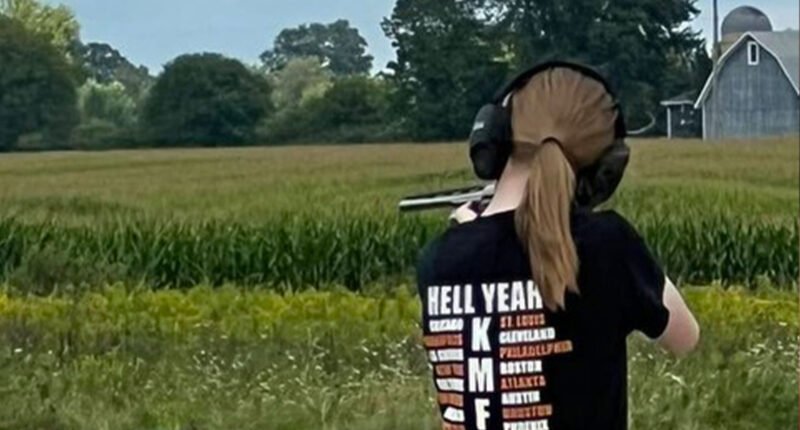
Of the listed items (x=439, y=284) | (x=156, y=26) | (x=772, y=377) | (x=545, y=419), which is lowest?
(x=772, y=377)

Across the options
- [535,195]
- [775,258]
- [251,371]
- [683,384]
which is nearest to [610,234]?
[535,195]

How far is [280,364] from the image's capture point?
5.36 m

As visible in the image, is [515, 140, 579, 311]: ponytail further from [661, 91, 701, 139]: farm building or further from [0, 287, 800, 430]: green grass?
[661, 91, 701, 139]: farm building

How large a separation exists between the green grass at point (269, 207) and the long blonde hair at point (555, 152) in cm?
328

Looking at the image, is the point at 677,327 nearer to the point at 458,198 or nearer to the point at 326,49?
the point at 458,198

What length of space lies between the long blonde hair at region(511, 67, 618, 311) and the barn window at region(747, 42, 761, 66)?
304 centimetres

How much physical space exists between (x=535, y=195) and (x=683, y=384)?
9.45ft

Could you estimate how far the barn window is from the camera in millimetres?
5191

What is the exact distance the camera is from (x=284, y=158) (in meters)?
5.99

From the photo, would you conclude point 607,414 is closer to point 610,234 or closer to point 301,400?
point 610,234

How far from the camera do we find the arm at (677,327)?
7.37ft

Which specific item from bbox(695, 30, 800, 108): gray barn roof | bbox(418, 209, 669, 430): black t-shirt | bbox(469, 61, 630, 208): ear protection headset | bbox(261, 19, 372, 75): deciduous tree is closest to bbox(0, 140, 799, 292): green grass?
bbox(261, 19, 372, 75): deciduous tree

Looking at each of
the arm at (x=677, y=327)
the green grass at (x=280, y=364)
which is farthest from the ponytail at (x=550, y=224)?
the green grass at (x=280, y=364)

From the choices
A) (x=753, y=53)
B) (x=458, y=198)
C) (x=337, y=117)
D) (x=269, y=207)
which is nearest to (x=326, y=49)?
(x=337, y=117)
